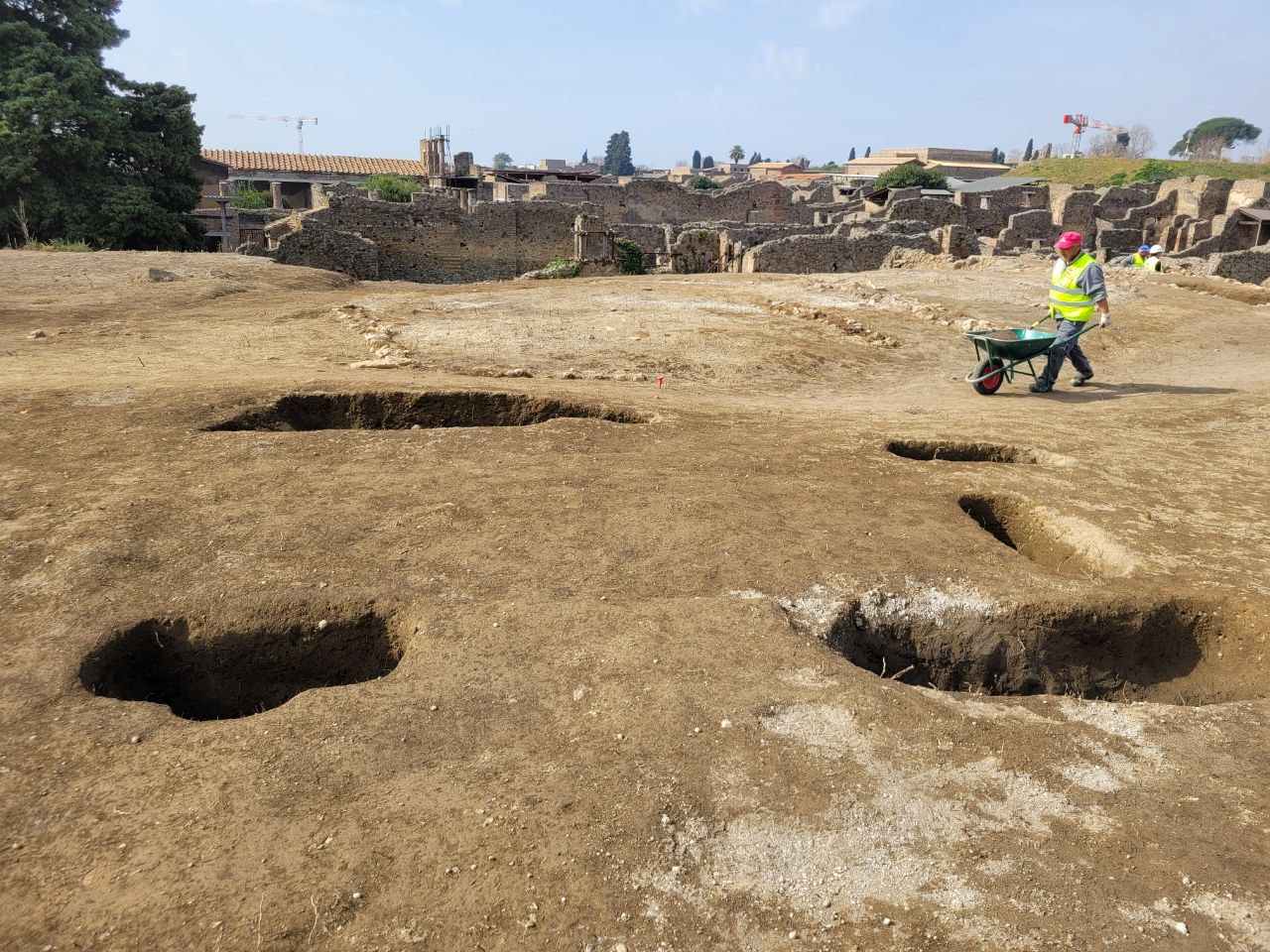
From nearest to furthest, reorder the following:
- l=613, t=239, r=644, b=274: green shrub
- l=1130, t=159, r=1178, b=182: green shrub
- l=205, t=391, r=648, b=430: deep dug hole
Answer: l=205, t=391, r=648, b=430: deep dug hole, l=613, t=239, r=644, b=274: green shrub, l=1130, t=159, r=1178, b=182: green shrub

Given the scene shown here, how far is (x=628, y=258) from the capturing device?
2406 cm

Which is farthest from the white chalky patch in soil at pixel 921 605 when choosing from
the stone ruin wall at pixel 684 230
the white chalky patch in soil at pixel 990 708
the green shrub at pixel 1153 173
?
the green shrub at pixel 1153 173

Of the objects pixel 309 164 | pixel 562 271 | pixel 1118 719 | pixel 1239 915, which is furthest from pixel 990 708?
pixel 309 164

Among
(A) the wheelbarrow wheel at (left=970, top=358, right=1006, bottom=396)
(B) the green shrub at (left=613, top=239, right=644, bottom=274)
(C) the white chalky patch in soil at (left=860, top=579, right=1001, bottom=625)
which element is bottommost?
(C) the white chalky patch in soil at (left=860, top=579, right=1001, bottom=625)

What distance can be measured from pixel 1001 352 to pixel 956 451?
259 centimetres

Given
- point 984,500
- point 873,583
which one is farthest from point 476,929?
point 984,500

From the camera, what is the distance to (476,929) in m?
2.37

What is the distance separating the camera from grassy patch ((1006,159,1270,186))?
59656 millimetres

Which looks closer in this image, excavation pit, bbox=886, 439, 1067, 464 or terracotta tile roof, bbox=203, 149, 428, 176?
excavation pit, bbox=886, 439, 1067, 464

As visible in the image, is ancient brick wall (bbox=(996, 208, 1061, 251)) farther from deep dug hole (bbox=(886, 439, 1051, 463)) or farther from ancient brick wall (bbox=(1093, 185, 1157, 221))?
deep dug hole (bbox=(886, 439, 1051, 463))

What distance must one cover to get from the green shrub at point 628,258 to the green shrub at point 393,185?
14323mm

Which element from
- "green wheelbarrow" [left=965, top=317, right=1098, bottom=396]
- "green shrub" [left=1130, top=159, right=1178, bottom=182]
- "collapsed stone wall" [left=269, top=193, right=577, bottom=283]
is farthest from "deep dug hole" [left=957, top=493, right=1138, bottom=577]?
"green shrub" [left=1130, top=159, right=1178, bottom=182]

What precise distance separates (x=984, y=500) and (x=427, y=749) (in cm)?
411

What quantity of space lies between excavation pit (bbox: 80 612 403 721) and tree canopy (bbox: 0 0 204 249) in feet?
72.0
